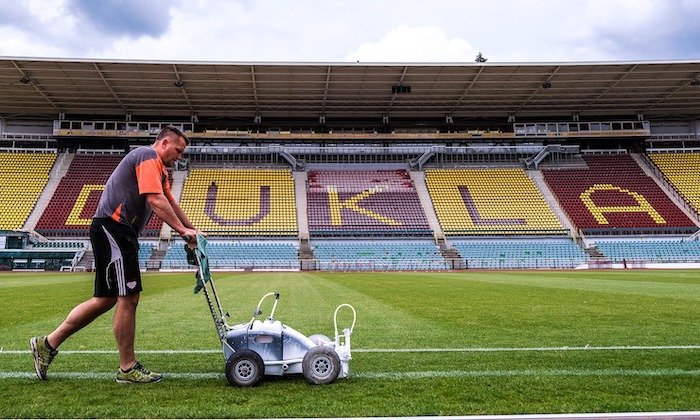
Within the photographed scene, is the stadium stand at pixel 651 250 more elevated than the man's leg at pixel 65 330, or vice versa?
the stadium stand at pixel 651 250

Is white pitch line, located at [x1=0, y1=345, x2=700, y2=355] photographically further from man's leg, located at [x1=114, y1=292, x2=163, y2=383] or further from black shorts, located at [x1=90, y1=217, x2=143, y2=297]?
black shorts, located at [x1=90, y1=217, x2=143, y2=297]

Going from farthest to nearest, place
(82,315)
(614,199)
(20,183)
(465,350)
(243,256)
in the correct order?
1. (614,199)
2. (20,183)
3. (243,256)
4. (465,350)
5. (82,315)

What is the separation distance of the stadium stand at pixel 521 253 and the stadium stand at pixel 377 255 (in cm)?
223

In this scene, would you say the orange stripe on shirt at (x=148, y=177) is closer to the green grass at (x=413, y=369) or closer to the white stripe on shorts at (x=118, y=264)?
the white stripe on shorts at (x=118, y=264)

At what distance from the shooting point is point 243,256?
112 feet

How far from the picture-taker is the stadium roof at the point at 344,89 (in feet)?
117

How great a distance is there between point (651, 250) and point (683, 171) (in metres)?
12.9

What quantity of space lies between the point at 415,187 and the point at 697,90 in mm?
23083

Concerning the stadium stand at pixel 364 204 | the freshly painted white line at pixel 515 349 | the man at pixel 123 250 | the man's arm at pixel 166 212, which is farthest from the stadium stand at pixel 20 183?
the freshly painted white line at pixel 515 349

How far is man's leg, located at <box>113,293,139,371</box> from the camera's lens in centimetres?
414

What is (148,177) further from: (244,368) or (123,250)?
(244,368)

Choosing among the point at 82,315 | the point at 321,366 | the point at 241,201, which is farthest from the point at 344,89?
the point at 321,366

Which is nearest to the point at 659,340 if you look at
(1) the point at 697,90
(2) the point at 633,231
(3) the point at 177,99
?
(2) the point at 633,231

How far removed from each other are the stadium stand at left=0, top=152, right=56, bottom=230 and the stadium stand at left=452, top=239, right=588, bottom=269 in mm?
30515
